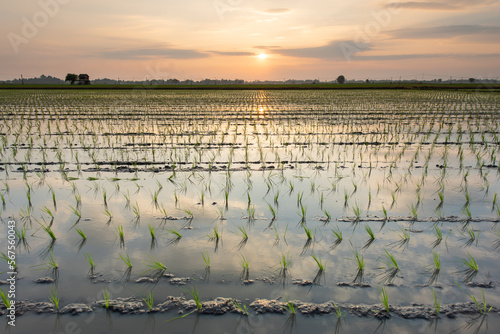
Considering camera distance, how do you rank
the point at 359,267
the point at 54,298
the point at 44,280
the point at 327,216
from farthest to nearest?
the point at 327,216 < the point at 359,267 < the point at 44,280 < the point at 54,298

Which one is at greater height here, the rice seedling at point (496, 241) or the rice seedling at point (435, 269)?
the rice seedling at point (496, 241)

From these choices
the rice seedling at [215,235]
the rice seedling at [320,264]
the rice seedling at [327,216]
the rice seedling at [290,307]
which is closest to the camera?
the rice seedling at [290,307]

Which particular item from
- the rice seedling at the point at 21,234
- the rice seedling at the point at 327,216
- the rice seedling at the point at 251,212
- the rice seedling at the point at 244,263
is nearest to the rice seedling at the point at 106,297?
the rice seedling at the point at 244,263

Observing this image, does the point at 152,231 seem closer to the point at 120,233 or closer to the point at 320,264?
the point at 120,233

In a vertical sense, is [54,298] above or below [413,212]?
below

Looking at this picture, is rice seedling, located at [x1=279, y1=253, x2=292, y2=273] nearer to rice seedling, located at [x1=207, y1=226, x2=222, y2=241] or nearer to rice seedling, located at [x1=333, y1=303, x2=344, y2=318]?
rice seedling, located at [x1=333, y1=303, x2=344, y2=318]

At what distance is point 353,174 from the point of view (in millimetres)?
5797

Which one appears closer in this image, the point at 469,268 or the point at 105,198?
the point at 469,268

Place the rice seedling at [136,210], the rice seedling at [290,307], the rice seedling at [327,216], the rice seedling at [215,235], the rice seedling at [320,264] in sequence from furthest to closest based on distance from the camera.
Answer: the rice seedling at [136,210], the rice seedling at [327,216], the rice seedling at [215,235], the rice seedling at [320,264], the rice seedling at [290,307]

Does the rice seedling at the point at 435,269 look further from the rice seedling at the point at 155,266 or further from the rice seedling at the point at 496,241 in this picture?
the rice seedling at the point at 155,266

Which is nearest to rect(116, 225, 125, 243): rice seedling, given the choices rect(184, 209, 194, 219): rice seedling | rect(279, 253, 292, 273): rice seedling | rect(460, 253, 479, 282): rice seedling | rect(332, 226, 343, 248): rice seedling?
rect(184, 209, 194, 219): rice seedling

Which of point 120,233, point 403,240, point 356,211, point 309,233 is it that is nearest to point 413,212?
point 356,211

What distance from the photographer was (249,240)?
11.3 ft

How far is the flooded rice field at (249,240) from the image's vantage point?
7.66ft
